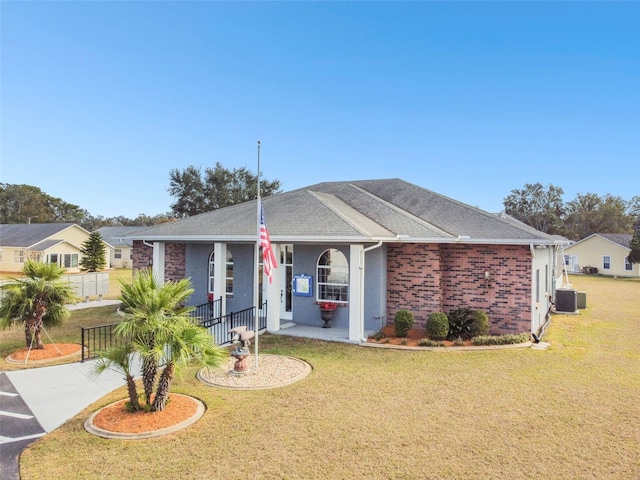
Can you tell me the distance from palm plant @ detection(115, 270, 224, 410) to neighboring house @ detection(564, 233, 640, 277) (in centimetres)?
4696

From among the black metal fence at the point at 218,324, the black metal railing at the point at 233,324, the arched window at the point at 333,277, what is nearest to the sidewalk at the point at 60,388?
the black metal fence at the point at 218,324

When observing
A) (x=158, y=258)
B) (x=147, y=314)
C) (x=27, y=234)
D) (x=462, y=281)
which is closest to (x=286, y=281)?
(x=158, y=258)

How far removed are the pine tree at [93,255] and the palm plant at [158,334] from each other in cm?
3659

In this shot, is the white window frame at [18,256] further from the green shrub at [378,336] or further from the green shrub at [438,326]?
the green shrub at [438,326]

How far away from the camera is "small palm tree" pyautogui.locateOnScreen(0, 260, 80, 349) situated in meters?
9.95

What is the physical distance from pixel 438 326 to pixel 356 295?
257cm

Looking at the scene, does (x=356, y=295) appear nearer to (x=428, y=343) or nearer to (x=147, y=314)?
(x=428, y=343)

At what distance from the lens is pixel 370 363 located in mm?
9492

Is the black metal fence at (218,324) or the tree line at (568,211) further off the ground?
the tree line at (568,211)

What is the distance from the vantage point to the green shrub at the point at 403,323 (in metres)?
11.8

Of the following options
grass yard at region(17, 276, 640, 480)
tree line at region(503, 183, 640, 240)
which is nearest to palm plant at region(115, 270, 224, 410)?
grass yard at region(17, 276, 640, 480)

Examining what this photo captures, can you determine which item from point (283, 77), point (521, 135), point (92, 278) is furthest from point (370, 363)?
point (521, 135)

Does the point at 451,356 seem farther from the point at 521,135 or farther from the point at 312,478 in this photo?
the point at 521,135

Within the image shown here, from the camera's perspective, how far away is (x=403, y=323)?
1176cm
